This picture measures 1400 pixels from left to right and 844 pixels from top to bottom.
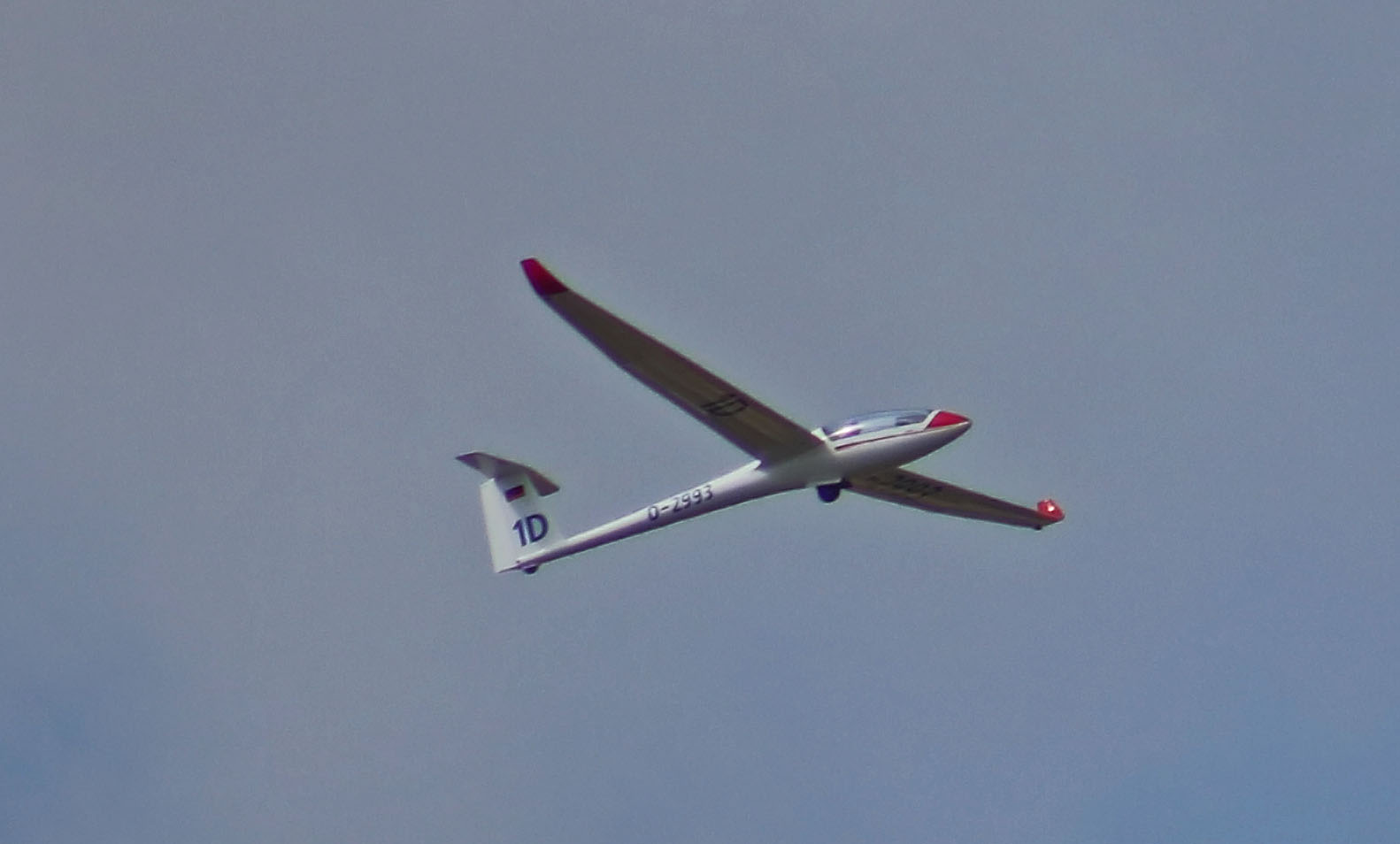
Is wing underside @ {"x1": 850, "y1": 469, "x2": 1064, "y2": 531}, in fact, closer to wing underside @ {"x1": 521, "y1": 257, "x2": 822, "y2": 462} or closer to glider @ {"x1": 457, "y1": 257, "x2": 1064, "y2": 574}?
glider @ {"x1": 457, "y1": 257, "x2": 1064, "y2": 574}

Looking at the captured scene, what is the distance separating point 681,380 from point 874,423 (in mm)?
4843

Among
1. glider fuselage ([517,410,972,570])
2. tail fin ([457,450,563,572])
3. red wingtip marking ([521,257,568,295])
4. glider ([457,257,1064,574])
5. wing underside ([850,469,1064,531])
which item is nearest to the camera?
red wingtip marking ([521,257,568,295])

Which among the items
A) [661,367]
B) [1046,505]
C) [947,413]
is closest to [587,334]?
[661,367]

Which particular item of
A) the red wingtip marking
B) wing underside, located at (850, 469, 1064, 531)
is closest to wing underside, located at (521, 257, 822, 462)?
the red wingtip marking

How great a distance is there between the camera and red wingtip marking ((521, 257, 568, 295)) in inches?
1453

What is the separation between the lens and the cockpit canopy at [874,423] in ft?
138

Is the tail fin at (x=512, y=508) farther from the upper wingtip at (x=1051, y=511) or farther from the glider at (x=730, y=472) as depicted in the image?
the upper wingtip at (x=1051, y=511)

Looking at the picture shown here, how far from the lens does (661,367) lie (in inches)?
1578

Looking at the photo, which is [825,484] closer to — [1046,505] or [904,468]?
[904,468]

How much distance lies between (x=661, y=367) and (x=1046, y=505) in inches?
553

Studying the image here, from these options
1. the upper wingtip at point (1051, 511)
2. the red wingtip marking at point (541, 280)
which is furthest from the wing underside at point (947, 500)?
the red wingtip marking at point (541, 280)

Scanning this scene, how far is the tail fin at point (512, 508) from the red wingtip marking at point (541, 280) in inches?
488

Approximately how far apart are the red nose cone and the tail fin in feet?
37.2

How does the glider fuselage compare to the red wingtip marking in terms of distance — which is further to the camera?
the glider fuselage
